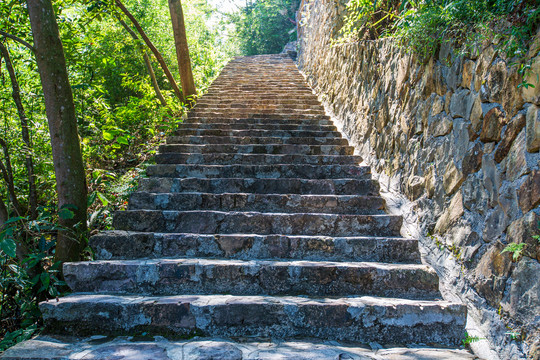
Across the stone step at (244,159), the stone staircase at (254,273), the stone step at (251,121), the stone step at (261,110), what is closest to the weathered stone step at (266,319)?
the stone staircase at (254,273)

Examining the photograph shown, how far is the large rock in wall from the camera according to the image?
1.58 m

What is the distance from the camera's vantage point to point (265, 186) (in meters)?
3.24

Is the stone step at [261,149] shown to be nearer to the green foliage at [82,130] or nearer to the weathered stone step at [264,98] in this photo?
the green foliage at [82,130]

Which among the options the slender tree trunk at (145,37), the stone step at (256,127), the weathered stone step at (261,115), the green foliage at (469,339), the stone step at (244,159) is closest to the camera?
the green foliage at (469,339)

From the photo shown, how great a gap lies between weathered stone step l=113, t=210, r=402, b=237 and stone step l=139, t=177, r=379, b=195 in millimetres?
506

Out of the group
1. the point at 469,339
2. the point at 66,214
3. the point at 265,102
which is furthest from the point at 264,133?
the point at 469,339

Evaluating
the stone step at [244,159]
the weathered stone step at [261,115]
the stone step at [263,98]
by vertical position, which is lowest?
the stone step at [244,159]

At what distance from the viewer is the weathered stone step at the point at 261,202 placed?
293 cm

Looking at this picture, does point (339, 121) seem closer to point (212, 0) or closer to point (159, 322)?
point (159, 322)

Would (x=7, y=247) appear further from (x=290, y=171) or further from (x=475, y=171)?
(x=475, y=171)

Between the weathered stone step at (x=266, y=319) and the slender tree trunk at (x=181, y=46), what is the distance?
4.49m

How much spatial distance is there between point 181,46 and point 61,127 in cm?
426

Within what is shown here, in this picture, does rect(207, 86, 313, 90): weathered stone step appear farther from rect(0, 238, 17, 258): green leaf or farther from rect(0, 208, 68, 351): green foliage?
rect(0, 238, 17, 258): green leaf

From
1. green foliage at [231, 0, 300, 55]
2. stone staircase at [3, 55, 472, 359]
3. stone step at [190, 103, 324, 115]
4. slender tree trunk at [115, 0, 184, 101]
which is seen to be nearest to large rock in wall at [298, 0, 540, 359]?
stone staircase at [3, 55, 472, 359]
